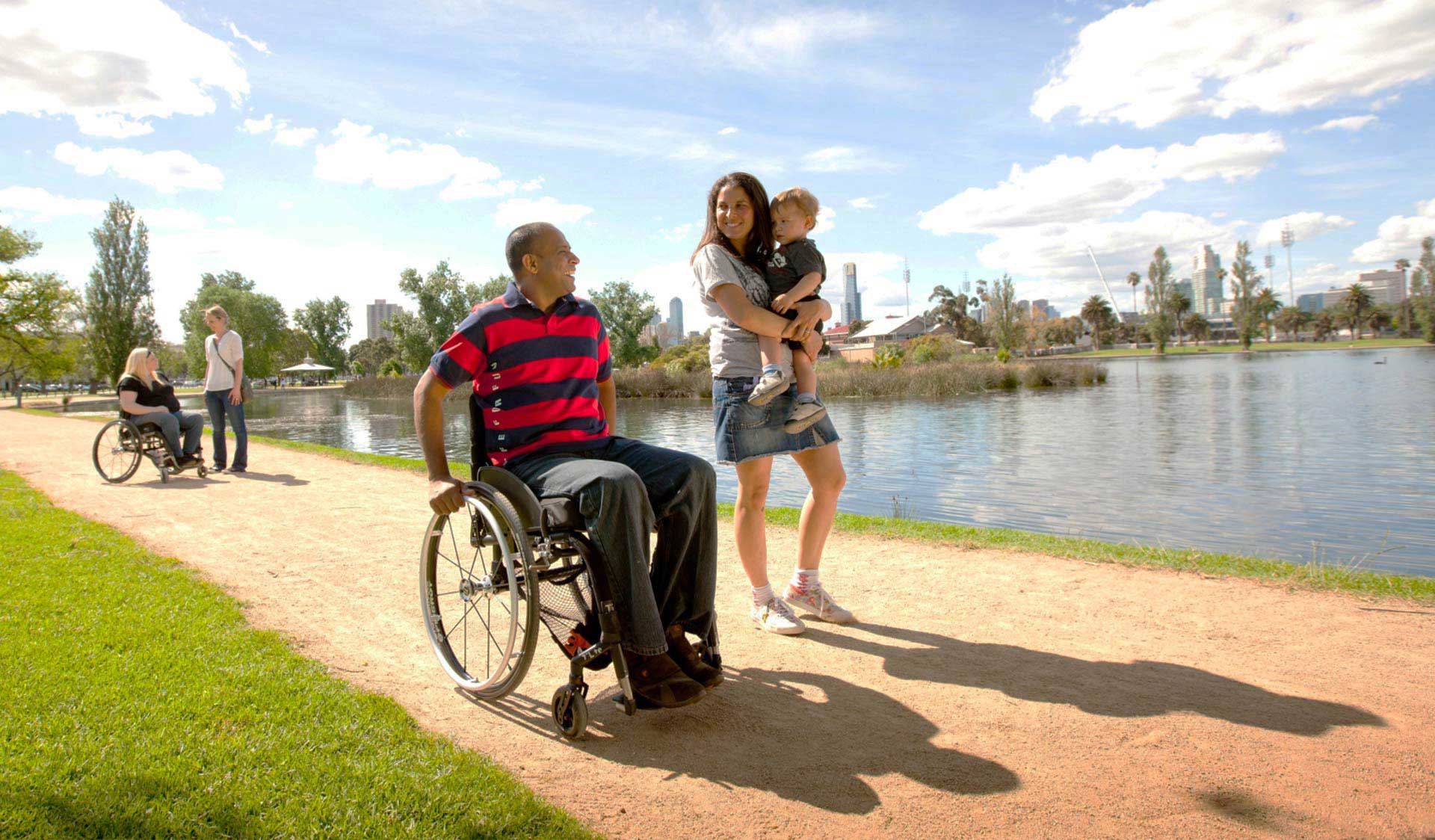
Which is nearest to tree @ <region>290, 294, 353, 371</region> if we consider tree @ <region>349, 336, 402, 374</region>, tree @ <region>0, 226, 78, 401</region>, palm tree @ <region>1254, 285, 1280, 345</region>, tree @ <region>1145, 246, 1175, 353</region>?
tree @ <region>349, 336, 402, 374</region>

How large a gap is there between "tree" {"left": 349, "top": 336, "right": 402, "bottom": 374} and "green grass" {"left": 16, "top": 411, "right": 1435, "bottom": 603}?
449ft

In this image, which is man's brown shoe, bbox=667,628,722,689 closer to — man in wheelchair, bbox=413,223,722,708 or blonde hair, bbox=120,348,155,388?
man in wheelchair, bbox=413,223,722,708

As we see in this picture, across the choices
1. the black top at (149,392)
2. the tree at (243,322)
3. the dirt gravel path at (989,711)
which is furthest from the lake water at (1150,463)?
the tree at (243,322)

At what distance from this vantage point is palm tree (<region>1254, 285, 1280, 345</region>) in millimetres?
120062

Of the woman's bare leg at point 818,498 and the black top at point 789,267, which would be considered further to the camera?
the woman's bare leg at point 818,498

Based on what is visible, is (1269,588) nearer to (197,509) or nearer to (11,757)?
(11,757)

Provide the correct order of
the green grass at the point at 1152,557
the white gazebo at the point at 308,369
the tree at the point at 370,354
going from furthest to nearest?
the tree at the point at 370,354 < the white gazebo at the point at 308,369 < the green grass at the point at 1152,557

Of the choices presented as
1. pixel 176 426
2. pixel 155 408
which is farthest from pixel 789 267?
pixel 155 408

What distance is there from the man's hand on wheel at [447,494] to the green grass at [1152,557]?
12.3 ft

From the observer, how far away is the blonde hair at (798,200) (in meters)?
3.93

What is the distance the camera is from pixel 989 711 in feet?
10.2

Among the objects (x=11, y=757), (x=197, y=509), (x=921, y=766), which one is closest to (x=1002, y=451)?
(x=197, y=509)

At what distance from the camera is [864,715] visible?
309cm

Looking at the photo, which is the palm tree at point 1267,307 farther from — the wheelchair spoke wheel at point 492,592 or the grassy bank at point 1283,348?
the wheelchair spoke wheel at point 492,592
